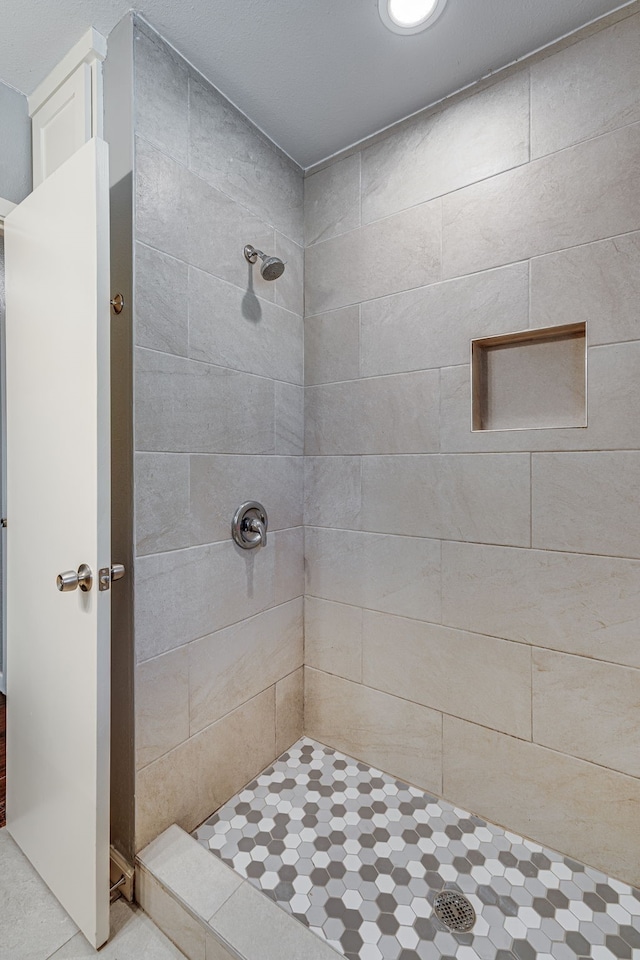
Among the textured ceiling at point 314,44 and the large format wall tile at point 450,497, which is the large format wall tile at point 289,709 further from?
the textured ceiling at point 314,44

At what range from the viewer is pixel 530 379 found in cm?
142

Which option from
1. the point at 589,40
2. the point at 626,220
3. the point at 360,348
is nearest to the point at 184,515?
the point at 360,348

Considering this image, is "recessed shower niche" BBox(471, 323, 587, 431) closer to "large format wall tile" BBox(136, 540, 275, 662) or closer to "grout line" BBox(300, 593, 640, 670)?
"grout line" BBox(300, 593, 640, 670)

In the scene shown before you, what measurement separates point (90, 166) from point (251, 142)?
28.6 inches

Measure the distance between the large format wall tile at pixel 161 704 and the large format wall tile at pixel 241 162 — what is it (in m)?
1.39

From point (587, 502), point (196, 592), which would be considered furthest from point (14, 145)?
point (587, 502)

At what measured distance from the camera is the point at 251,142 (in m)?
1.61

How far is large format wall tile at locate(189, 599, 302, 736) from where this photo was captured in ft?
4.74

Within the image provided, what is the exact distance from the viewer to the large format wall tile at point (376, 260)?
5.06ft

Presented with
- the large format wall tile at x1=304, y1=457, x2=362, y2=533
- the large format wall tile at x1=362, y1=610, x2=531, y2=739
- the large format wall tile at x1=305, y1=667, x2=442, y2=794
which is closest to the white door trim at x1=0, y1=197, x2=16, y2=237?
the large format wall tile at x1=304, y1=457, x2=362, y2=533

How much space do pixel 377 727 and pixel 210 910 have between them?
751 millimetres

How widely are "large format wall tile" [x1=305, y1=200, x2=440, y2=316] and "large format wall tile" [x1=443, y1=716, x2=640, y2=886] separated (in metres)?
1.49

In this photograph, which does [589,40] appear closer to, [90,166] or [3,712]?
[90,166]

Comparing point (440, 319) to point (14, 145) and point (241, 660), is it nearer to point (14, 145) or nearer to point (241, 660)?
point (241, 660)
